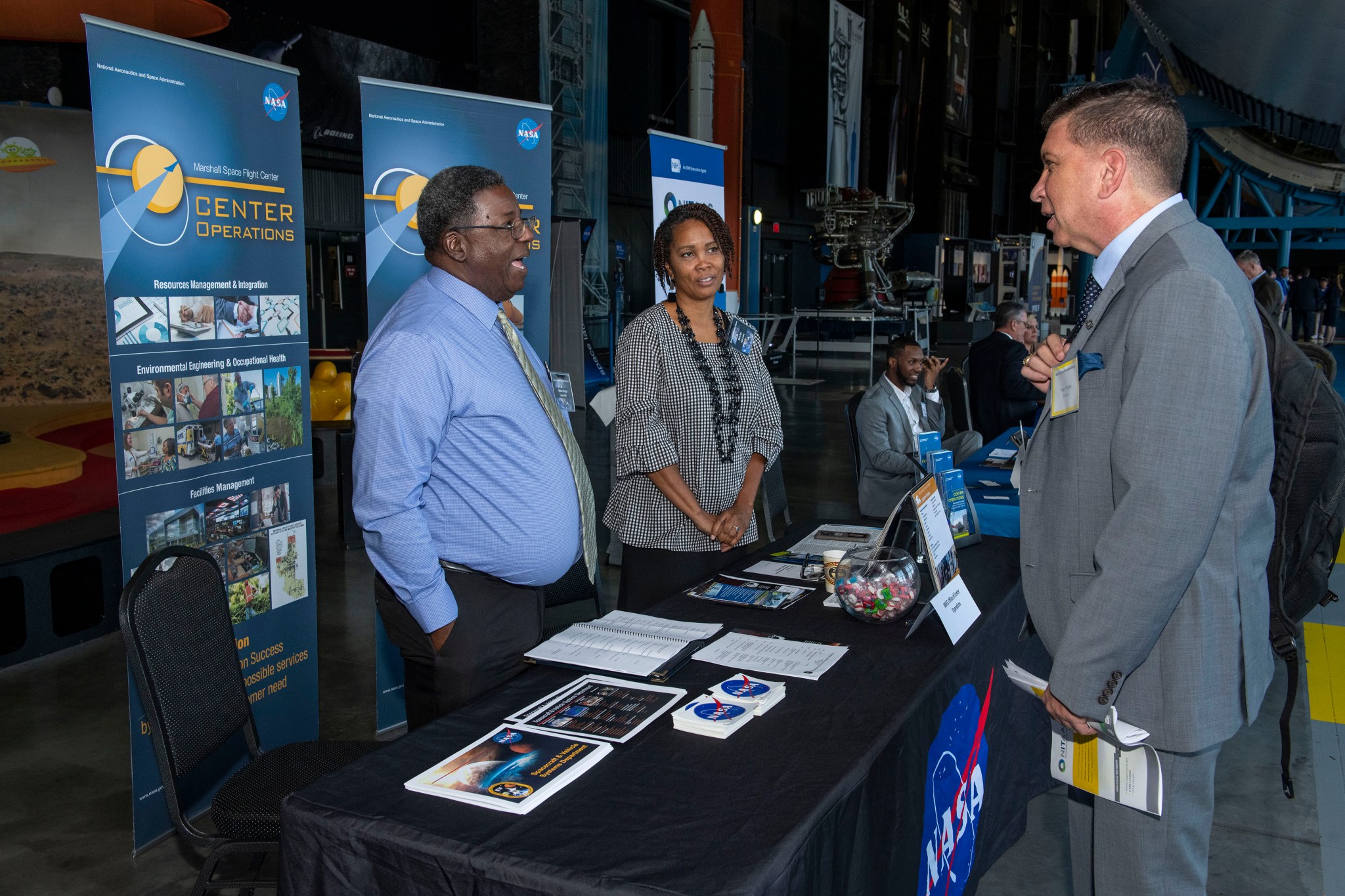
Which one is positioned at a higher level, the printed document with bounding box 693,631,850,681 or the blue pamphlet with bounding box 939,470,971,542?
the blue pamphlet with bounding box 939,470,971,542

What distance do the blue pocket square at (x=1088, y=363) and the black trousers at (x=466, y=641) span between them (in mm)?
1147

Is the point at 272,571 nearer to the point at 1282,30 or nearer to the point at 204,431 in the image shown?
the point at 204,431

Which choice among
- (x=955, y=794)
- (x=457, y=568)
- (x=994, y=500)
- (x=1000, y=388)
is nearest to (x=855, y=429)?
(x=994, y=500)

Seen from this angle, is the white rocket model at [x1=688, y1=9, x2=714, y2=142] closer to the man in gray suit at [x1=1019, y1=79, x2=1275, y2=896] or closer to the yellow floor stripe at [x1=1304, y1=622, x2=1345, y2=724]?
the yellow floor stripe at [x1=1304, y1=622, x2=1345, y2=724]

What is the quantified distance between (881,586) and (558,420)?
30.0 inches

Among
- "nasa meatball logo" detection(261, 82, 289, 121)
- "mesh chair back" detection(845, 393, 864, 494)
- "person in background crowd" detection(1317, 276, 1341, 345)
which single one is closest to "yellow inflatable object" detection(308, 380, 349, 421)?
"mesh chair back" detection(845, 393, 864, 494)

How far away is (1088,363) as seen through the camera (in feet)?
4.38

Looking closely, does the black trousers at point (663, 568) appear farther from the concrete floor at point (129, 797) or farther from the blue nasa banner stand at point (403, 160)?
the concrete floor at point (129, 797)

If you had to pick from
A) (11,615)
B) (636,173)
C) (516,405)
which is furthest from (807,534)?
(636,173)

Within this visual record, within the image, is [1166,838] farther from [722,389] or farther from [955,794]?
[722,389]

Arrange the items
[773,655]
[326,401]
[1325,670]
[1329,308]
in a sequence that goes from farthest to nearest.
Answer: [1329,308] → [326,401] → [1325,670] → [773,655]

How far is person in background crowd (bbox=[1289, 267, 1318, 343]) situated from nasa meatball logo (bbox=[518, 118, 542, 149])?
17.4m

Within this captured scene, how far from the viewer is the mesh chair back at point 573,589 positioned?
10.1 ft

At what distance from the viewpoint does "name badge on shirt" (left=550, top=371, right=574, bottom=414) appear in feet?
7.89
